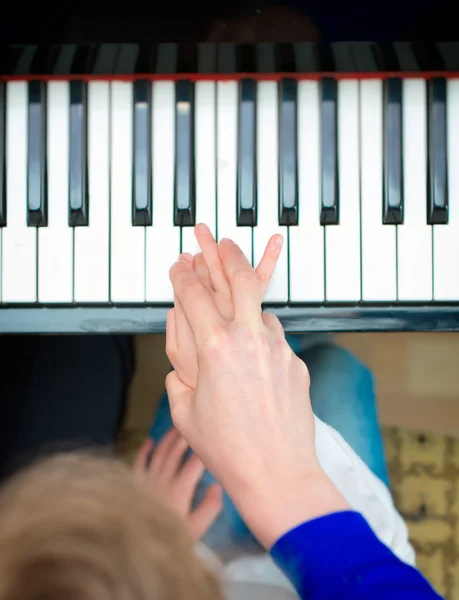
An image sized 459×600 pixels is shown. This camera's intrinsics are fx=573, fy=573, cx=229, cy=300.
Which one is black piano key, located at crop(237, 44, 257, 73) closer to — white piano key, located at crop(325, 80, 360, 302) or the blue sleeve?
white piano key, located at crop(325, 80, 360, 302)

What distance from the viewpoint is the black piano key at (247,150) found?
0.74 m

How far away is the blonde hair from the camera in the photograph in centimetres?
54

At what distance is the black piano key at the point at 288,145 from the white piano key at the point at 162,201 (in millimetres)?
142

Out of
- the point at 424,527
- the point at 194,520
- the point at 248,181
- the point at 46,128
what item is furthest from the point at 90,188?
the point at 424,527

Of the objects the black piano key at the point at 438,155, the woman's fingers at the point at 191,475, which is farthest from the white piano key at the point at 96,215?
the black piano key at the point at 438,155

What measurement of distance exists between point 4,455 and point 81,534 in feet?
1.27

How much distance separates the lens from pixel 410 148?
2.46ft

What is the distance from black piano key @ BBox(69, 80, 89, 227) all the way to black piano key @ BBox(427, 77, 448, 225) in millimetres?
453

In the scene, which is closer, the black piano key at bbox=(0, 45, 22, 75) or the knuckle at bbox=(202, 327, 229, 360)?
the knuckle at bbox=(202, 327, 229, 360)

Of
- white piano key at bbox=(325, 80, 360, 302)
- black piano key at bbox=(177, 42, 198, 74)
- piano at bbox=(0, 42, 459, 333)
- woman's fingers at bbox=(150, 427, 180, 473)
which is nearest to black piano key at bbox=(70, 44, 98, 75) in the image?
piano at bbox=(0, 42, 459, 333)

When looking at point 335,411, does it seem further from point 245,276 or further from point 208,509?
point 245,276

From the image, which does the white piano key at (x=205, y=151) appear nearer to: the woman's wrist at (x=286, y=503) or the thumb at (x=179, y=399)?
the thumb at (x=179, y=399)

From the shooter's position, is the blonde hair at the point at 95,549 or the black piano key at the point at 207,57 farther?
the black piano key at the point at 207,57

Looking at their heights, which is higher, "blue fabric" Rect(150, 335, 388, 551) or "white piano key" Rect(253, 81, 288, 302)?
"white piano key" Rect(253, 81, 288, 302)
